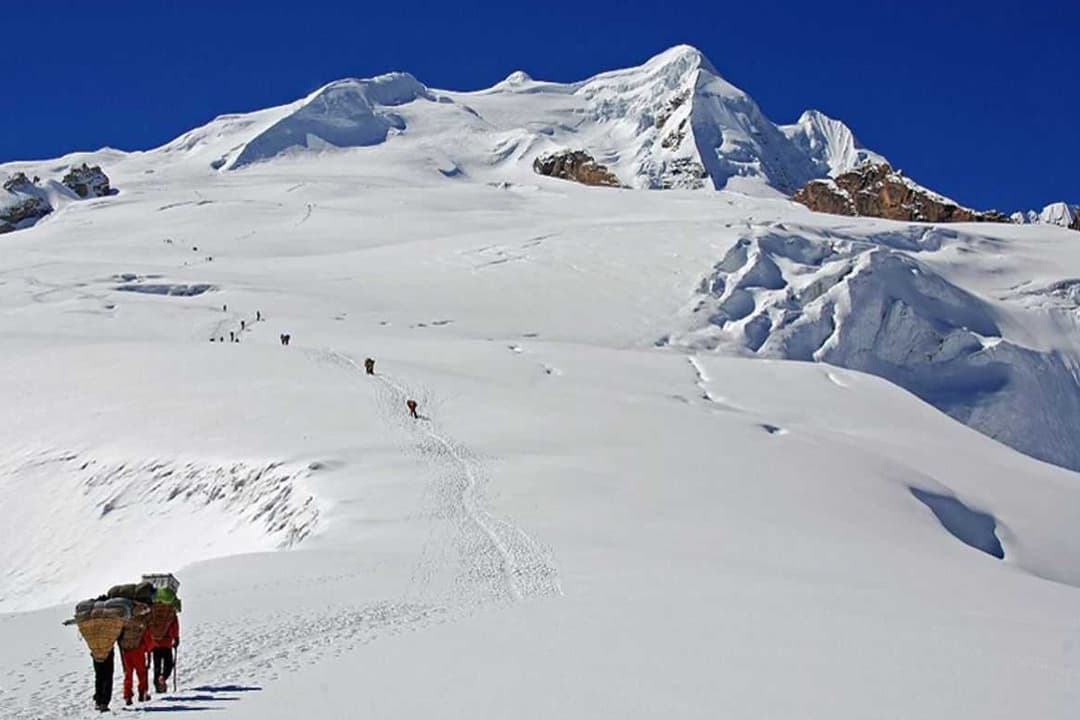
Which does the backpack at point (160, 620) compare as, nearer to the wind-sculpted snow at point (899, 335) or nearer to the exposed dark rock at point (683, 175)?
the wind-sculpted snow at point (899, 335)

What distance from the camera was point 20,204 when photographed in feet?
366

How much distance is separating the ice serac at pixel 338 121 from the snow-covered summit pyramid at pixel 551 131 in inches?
7.3

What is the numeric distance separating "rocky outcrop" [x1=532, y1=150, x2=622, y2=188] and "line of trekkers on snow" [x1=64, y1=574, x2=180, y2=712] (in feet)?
448

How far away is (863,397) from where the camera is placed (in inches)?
1740

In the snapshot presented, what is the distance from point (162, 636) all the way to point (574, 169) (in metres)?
140

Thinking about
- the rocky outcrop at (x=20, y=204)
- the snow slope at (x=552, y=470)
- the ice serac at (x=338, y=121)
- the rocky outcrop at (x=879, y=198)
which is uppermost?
the ice serac at (x=338, y=121)

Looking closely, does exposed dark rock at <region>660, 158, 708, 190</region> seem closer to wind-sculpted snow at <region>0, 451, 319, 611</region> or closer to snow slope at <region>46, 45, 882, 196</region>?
snow slope at <region>46, 45, 882, 196</region>

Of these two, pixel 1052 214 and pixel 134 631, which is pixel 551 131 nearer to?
pixel 1052 214

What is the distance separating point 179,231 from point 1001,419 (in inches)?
2255

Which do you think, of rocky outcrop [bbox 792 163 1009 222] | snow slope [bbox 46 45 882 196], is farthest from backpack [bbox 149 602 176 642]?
snow slope [bbox 46 45 882 196]

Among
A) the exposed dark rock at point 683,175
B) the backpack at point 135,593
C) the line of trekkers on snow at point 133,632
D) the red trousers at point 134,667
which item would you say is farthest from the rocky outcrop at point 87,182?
the red trousers at point 134,667

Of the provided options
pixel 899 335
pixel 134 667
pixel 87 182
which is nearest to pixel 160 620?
pixel 134 667

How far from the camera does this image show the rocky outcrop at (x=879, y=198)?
443 ft

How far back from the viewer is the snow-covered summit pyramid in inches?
6033
